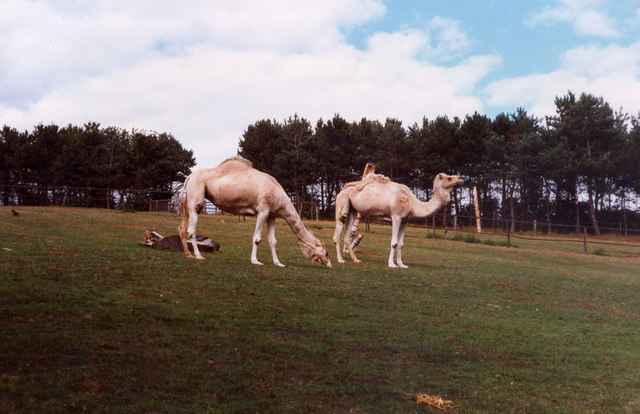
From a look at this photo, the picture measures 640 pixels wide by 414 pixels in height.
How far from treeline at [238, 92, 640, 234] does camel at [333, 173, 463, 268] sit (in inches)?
1203

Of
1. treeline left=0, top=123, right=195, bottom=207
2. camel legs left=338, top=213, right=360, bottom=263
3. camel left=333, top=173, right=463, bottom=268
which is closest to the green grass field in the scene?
camel left=333, top=173, right=463, bottom=268

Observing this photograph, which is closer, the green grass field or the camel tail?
the green grass field

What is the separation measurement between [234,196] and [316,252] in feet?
8.18

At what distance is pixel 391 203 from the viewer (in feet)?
51.4

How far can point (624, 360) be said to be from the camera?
733 cm

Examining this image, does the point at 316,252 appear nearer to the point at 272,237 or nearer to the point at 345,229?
the point at 272,237

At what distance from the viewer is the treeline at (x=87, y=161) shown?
5581 centimetres

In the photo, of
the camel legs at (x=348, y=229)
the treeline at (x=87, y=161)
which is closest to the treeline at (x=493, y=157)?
the treeline at (x=87, y=161)

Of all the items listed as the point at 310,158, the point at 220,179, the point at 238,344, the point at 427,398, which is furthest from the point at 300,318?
the point at 310,158

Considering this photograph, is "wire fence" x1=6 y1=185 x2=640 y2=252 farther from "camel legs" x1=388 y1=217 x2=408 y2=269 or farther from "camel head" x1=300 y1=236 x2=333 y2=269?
"camel head" x1=300 y1=236 x2=333 y2=269

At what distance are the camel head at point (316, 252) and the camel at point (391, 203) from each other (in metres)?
1.98

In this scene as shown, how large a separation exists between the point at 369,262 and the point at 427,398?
413 inches

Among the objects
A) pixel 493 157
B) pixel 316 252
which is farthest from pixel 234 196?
pixel 493 157

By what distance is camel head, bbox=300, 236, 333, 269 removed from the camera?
1301 centimetres
